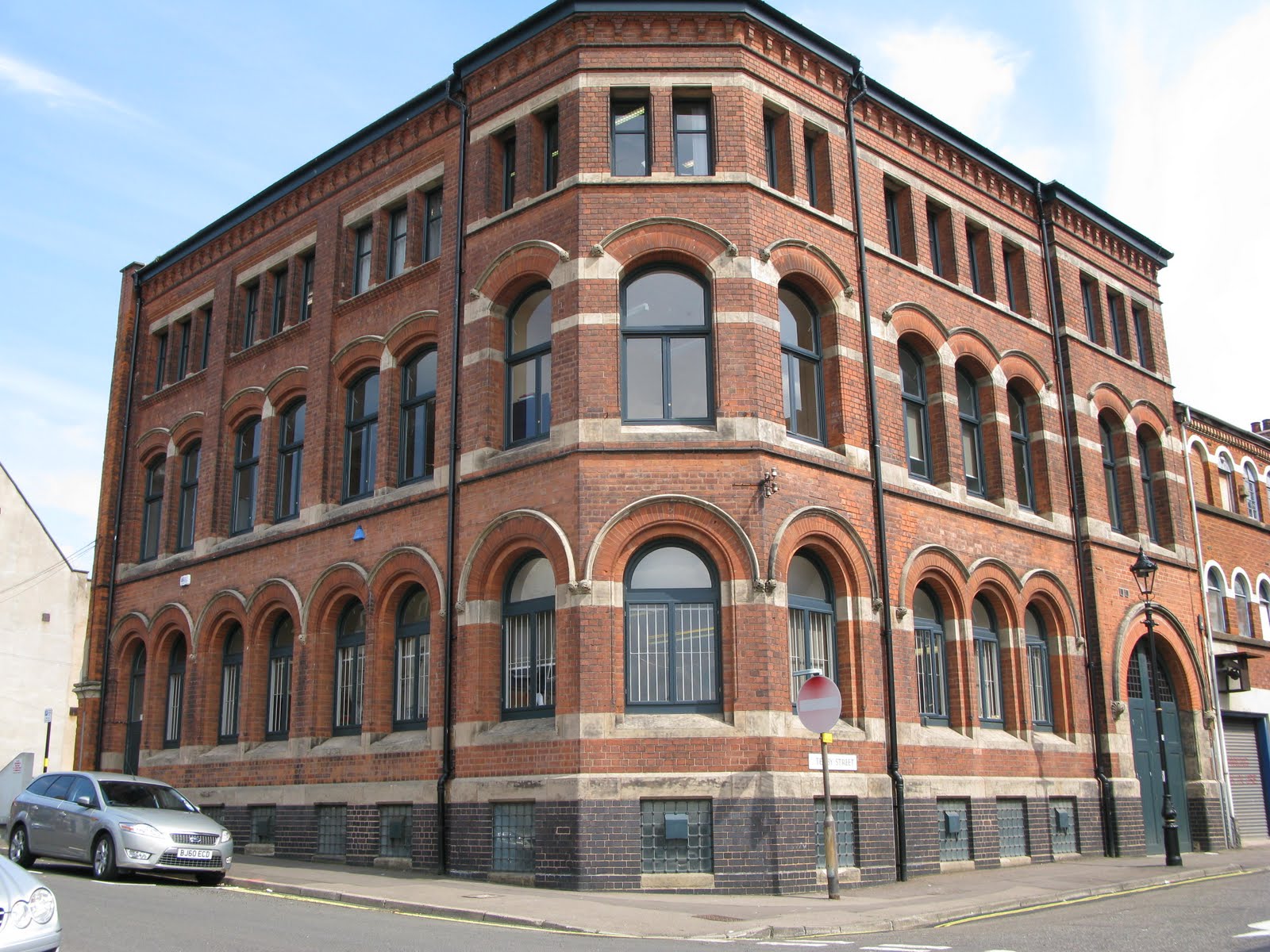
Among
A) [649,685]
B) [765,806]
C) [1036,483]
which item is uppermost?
[1036,483]

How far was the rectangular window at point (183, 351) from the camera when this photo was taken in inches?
1107

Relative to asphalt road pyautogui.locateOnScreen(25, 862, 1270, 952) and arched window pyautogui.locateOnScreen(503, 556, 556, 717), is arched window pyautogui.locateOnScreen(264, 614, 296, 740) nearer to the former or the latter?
arched window pyautogui.locateOnScreen(503, 556, 556, 717)

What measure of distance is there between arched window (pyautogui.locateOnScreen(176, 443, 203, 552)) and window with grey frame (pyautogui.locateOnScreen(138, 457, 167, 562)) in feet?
2.44

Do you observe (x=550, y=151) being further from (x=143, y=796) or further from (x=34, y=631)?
(x=34, y=631)

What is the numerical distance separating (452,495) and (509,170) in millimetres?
5881

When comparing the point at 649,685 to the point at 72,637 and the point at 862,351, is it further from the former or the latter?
the point at 72,637

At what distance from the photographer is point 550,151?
1959cm

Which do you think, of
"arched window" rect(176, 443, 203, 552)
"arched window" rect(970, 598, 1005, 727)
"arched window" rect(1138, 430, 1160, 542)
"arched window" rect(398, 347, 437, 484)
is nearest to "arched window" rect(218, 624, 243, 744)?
"arched window" rect(176, 443, 203, 552)

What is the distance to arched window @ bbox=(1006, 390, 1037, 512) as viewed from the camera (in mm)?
23438

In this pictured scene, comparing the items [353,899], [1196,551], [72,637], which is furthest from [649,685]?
[72,637]

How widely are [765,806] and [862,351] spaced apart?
7.98m

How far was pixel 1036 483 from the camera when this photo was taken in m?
23.7

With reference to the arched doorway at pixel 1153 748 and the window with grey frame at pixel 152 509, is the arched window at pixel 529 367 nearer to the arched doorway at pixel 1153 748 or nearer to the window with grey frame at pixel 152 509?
the window with grey frame at pixel 152 509

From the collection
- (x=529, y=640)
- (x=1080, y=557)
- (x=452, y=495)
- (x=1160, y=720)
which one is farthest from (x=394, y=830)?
(x=1160, y=720)
